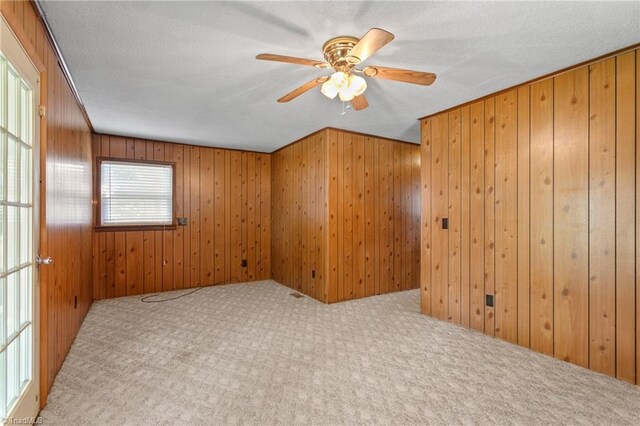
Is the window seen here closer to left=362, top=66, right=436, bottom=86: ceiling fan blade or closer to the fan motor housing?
the fan motor housing

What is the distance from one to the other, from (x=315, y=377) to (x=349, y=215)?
2335 mm

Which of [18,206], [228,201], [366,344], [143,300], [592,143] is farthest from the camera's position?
[228,201]

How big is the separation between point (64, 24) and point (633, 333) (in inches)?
162

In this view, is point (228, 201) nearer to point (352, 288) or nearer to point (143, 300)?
point (143, 300)

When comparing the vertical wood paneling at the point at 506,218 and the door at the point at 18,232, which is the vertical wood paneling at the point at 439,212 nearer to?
the vertical wood paneling at the point at 506,218

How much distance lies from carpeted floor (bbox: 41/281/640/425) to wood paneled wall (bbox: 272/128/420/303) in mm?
915

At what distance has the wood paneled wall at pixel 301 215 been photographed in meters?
4.18

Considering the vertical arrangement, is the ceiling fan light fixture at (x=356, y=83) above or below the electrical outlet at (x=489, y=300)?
above

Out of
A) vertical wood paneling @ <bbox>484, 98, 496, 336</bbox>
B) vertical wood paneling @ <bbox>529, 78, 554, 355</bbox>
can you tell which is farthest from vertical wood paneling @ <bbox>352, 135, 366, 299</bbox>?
vertical wood paneling @ <bbox>529, 78, 554, 355</bbox>

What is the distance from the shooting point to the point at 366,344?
111 inches

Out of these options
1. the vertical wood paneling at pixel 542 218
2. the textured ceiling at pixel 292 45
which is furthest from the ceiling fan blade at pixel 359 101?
the vertical wood paneling at pixel 542 218

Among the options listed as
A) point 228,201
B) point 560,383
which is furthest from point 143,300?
point 560,383

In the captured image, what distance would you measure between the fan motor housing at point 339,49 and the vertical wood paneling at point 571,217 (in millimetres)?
1817

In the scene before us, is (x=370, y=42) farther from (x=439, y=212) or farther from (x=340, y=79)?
(x=439, y=212)
